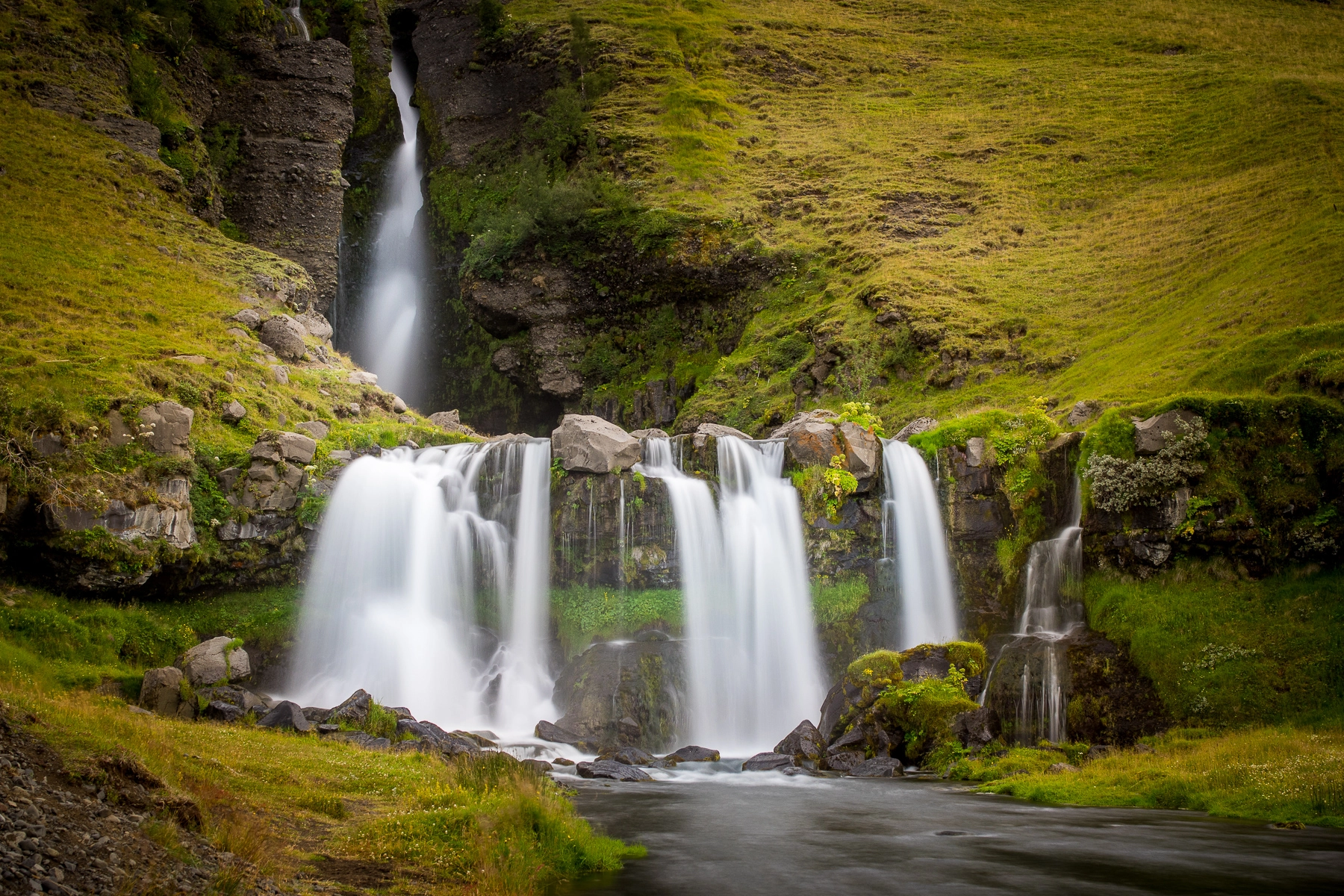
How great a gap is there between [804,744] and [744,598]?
595 cm

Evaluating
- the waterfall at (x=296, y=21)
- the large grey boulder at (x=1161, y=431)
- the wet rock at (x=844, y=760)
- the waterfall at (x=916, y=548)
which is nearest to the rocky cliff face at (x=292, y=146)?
the waterfall at (x=296, y=21)

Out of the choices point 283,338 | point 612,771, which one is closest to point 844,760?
point 612,771

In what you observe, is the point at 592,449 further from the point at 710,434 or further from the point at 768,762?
the point at 768,762

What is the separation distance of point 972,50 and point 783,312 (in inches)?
1457

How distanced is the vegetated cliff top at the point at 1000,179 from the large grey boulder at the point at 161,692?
2391 cm

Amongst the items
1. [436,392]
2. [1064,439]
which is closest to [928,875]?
[1064,439]

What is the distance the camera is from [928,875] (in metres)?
10.8

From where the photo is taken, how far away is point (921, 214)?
4584 cm

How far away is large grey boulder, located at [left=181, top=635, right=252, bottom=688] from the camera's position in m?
20.1

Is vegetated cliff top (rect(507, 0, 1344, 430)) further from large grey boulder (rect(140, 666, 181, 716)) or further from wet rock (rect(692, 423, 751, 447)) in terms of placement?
large grey boulder (rect(140, 666, 181, 716))

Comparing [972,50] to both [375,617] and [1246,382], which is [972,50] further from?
[375,617]

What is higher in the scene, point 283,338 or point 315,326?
point 315,326

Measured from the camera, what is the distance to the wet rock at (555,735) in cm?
2136

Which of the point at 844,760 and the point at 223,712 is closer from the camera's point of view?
the point at 223,712
